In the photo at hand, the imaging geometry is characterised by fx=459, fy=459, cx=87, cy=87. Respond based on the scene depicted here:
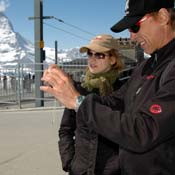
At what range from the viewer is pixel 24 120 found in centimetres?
1162

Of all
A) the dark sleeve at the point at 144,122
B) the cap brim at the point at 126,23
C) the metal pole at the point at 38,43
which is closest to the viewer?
the dark sleeve at the point at 144,122

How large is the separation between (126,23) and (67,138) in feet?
5.03

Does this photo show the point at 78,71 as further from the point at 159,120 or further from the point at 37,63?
the point at 159,120

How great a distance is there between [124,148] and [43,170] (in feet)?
15.0

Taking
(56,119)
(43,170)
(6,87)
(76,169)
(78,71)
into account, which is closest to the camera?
(76,169)

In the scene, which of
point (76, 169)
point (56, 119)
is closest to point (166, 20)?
point (76, 169)

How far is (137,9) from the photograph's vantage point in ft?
6.77

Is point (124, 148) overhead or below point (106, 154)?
overhead

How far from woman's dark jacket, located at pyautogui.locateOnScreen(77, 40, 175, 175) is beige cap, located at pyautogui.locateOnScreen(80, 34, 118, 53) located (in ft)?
4.01

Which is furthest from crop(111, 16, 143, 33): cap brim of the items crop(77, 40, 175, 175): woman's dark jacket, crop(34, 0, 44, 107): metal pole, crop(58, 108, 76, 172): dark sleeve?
crop(34, 0, 44, 107): metal pole

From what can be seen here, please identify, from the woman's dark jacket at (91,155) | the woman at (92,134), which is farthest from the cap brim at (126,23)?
the woman at (92,134)

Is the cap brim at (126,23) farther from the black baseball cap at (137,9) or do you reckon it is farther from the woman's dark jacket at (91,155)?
the woman's dark jacket at (91,155)

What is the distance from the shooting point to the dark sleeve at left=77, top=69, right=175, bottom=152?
1767 millimetres

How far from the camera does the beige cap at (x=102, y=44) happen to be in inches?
130
